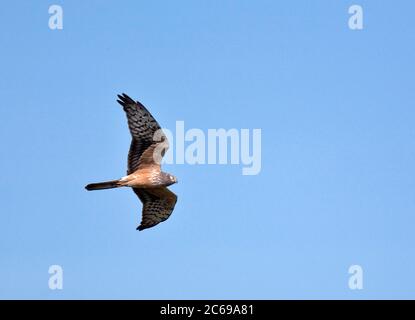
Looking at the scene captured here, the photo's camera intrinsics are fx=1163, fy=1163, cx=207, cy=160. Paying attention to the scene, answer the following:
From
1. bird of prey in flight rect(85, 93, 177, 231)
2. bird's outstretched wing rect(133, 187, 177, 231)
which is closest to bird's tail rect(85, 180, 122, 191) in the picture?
bird of prey in flight rect(85, 93, 177, 231)

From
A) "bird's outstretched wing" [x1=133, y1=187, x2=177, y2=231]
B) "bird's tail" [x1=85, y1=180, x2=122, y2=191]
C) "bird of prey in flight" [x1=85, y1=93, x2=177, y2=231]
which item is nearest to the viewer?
"bird's tail" [x1=85, y1=180, x2=122, y2=191]

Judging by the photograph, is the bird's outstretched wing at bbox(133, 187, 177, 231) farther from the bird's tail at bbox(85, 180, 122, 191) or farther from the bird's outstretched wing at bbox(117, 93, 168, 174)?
the bird's tail at bbox(85, 180, 122, 191)

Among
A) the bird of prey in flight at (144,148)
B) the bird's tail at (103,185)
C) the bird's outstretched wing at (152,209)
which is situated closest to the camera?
the bird's tail at (103,185)

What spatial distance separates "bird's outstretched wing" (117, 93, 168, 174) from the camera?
2420cm

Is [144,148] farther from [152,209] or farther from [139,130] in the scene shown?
[152,209]

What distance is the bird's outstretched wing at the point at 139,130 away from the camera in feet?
79.4

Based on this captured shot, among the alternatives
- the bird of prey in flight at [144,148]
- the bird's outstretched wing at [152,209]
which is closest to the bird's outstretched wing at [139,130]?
the bird of prey in flight at [144,148]

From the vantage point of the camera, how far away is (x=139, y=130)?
957 inches

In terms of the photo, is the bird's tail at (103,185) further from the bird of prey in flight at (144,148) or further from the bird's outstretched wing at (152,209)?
the bird's outstretched wing at (152,209)

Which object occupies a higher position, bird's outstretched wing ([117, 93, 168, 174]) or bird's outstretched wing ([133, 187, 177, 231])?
bird's outstretched wing ([117, 93, 168, 174])

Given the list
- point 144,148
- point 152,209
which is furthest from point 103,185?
point 152,209

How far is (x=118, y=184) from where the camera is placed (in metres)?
23.8
